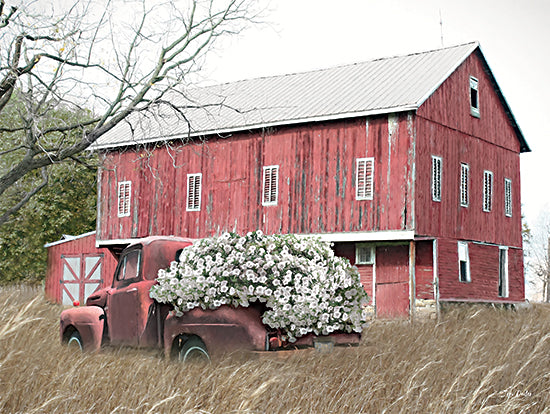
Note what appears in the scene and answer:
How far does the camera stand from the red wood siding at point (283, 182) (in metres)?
21.5

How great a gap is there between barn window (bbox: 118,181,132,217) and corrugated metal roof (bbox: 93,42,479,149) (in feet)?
5.09

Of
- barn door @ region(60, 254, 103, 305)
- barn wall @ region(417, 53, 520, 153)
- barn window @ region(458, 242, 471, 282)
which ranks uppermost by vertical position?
barn wall @ region(417, 53, 520, 153)

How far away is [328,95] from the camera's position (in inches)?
943

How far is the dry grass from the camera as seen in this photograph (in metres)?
6.52

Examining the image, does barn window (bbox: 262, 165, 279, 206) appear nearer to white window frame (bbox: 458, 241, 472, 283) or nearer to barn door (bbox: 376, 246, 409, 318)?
barn door (bbox: 376, 246, 409, 318)

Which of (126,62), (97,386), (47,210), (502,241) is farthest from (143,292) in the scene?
(47,210)

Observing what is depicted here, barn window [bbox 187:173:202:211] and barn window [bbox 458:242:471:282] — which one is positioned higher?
barn window [bbox 187:173:202:211]

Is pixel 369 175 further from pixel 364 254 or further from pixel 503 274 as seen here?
pixel 503 274

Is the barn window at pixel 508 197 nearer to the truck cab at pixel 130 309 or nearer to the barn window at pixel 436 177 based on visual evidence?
the barn window at pixel 436 177

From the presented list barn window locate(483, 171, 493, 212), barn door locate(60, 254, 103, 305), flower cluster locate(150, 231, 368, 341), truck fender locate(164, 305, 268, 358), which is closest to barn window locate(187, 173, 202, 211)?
barn door locate(60, 254, 103, 305)

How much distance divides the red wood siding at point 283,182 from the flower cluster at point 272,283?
33.2ft

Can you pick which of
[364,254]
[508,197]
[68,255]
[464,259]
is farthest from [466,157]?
[68,255]

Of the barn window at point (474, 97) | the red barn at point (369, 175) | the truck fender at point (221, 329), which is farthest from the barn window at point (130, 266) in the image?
the barn window at point (474, 97)

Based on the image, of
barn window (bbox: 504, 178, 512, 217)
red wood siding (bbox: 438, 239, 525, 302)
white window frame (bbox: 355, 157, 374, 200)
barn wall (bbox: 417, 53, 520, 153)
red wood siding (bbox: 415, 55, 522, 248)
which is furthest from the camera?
barn window (bbox: 504, 178, 512, 217)
